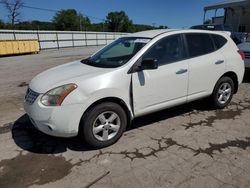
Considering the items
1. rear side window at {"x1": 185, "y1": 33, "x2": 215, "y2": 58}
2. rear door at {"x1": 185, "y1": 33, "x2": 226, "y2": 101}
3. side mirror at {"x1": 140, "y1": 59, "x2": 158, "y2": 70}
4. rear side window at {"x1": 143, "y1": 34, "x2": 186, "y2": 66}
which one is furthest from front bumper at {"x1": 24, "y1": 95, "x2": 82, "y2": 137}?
rear side window at {"x1": 185, "y1": 33, "x2": 215, "y2": 58}

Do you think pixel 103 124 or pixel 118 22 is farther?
pixel 118 22

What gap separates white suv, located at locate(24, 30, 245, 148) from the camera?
122 inches

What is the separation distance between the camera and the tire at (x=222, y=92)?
15.2 ft

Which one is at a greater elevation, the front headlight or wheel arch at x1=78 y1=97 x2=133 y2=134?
the front headlight

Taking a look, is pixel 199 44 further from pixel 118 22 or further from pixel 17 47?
pixel 118 22

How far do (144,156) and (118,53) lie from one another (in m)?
2.05

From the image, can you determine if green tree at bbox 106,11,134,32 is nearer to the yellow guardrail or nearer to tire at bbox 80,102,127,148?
the yellow guardrail

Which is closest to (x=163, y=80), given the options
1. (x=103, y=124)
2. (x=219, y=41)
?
(x=103, y=124)

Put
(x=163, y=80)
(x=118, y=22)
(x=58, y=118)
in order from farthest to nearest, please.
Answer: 1. (x=118, y=22)
2. (x=163, y=80)
3. (x=58, y=118)

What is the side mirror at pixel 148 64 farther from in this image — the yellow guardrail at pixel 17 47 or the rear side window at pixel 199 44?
the yellow guardrail at pixel 17 47

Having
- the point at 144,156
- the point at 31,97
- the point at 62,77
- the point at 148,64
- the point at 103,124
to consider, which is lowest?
the point at 144,156

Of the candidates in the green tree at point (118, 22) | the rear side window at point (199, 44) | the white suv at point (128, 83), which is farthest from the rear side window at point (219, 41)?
the green tree at point (118, 22)

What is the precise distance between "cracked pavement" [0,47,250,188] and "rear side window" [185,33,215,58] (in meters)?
1.29

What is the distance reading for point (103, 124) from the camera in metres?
3.35
